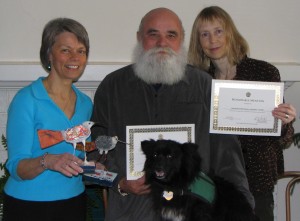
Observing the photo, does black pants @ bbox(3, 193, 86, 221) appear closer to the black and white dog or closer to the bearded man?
the bearded man

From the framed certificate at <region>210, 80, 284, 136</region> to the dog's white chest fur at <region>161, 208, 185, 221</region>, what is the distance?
52cm

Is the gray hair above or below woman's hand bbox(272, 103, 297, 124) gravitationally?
above

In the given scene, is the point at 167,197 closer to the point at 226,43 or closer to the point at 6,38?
the point at 226,43

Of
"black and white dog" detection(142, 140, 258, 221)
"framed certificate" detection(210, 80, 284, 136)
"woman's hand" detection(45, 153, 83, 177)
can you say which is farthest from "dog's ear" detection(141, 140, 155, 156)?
"framed certificate" detection(210, 80, 284, 136)

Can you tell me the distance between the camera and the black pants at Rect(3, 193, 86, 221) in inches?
76.1

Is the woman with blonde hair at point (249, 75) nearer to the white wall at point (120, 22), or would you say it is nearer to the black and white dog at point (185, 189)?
the black and white dog at point (185, 189)

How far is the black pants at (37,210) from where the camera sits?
6.34ft

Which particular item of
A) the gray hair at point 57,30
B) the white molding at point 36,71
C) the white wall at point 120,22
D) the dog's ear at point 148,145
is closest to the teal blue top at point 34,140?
the gray hair at point 57,30

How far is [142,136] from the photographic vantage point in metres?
1.95

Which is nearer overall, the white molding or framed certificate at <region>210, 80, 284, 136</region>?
framed certificate at <region>210, 80, 284, 136</region>

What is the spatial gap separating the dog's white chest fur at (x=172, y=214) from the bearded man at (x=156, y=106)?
113 mm

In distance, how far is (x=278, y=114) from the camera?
6.93 feet

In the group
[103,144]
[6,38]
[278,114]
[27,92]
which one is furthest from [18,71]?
[278,114]

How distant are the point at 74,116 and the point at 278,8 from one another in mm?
2278
